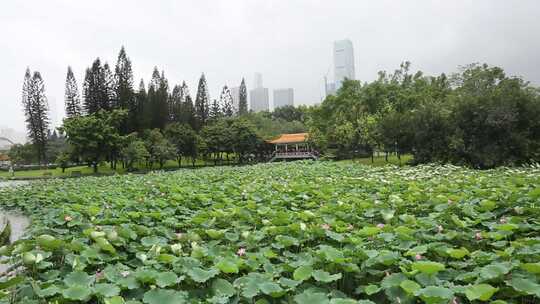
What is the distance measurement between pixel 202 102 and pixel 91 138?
18.7 meters

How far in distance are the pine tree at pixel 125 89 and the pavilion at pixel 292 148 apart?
14875 mm

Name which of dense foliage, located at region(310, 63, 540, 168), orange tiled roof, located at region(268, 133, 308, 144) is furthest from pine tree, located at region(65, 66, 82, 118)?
dense foliage, located at region(310, 63, 540, 168)

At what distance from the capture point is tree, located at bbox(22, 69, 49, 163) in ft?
119

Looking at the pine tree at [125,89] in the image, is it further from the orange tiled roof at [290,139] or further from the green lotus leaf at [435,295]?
the green lotus leaf at [435,295]

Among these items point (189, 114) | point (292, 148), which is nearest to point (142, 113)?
point (189, 114)

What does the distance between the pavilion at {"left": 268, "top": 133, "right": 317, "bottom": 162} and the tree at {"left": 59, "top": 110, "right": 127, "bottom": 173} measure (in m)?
17.1

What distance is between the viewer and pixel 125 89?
35.6m

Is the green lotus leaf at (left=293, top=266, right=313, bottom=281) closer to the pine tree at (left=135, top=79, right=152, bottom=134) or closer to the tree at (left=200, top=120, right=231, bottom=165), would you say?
the tree at (left=200, top=120, right=231, bottom=165)

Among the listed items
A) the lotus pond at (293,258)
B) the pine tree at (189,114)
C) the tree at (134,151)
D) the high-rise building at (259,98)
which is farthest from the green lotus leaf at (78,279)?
the high-rise building at (259,98)

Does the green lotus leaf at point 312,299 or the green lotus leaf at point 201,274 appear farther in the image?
the green lotus leaf at point 201,274

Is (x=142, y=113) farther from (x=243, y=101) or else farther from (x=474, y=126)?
(x=474, y=126)

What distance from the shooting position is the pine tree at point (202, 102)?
1747 inches

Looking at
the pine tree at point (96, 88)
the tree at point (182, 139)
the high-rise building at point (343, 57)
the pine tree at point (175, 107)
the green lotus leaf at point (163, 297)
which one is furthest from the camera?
the high-rise building at point (343, 57)

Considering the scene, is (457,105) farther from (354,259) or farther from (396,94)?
(354,259)
